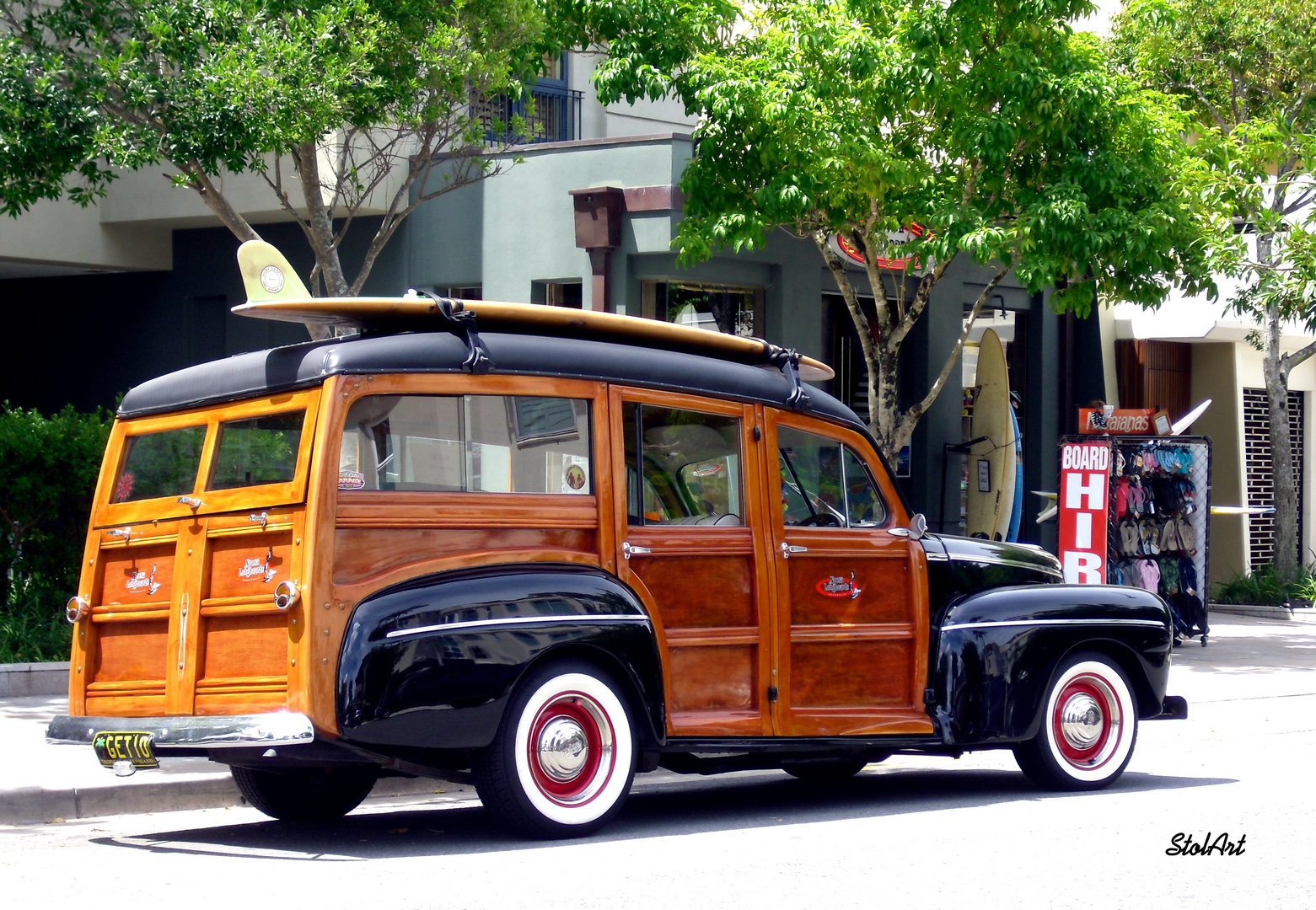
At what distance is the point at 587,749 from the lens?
6.50 metres

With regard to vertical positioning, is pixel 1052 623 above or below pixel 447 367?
below

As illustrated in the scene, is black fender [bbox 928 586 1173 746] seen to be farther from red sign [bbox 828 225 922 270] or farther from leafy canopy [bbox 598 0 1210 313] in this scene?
red sign [bbox 828 225 922 270]

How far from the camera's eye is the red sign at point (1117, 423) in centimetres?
1567

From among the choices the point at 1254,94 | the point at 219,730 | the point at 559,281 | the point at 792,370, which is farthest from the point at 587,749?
the point at 1254,94

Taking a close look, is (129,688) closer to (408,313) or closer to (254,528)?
(254,528)

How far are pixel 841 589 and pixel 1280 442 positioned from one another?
14090 mm

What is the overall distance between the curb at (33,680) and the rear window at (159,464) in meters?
4.99

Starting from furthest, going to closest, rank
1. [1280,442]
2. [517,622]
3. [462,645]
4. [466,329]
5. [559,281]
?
[1280,442]
[559,281]
[466,329]
[517,622]
[462,645]

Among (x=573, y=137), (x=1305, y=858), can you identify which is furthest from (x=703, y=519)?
(x=573, y=137)

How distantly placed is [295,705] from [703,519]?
2.15 meters

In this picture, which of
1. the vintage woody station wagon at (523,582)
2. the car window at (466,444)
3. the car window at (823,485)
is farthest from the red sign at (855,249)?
the car window at (466,444)

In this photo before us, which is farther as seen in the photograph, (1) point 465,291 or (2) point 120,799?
(1) point 465,291

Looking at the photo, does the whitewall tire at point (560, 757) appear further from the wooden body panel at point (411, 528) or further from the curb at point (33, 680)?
the curb at point (33, 680)

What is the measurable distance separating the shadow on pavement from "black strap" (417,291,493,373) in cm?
204
